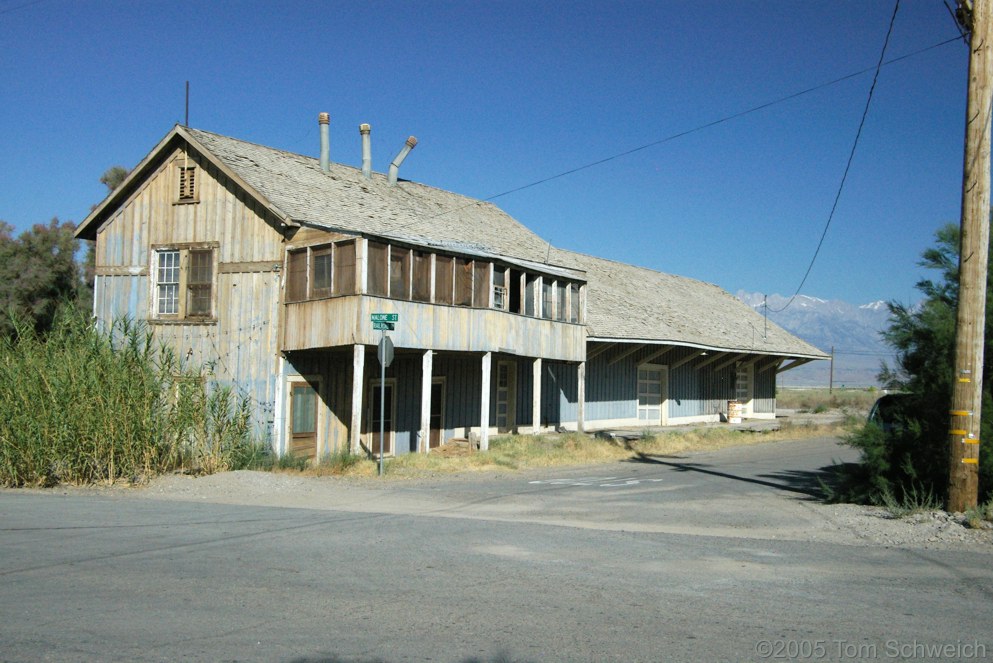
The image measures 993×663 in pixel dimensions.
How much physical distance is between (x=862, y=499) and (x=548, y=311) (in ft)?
44.8

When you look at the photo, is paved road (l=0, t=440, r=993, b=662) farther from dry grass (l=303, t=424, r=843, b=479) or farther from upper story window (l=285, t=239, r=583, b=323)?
upper story window (l=285, t=239, r=583, b=323)

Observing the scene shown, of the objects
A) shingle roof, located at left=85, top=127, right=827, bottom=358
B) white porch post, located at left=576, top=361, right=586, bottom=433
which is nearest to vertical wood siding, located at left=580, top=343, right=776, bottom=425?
shingle roof, located at left=85, top=127, right=827, bottom=358

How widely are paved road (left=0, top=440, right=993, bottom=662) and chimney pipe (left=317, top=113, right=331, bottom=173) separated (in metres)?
14.3

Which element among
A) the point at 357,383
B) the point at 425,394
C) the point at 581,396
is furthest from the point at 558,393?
the point at 357,383

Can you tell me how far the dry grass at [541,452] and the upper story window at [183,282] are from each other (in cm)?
571

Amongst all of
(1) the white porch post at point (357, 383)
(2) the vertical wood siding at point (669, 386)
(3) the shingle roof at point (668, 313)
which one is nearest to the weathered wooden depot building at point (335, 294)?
(1) the white porch post at point (357, 383)

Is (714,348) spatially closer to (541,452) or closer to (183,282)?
(541,452)

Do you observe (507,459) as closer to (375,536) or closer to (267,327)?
(267,327)

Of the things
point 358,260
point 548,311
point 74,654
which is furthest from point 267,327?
point 74,654

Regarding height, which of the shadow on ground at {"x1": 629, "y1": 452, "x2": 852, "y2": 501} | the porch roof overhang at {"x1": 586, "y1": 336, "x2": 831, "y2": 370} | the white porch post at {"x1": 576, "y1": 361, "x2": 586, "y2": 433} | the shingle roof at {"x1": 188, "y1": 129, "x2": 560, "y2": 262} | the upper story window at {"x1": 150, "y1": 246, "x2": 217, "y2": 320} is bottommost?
the shadow on ground at {"x1": 629, "y1": 452, "x2": 852, "y2": 501}

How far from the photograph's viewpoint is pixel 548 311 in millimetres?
25719

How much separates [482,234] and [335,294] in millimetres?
8719

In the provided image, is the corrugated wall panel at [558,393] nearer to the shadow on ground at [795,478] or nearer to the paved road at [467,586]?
the shadow on ground at [795,478]

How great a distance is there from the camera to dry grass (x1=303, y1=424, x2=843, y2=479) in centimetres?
1902
